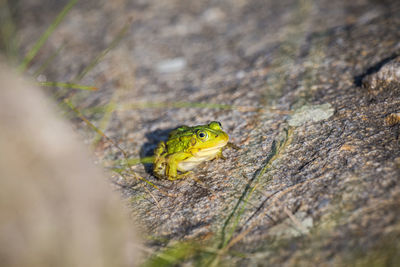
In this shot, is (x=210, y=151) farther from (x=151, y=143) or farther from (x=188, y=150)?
(x=151, y=143)

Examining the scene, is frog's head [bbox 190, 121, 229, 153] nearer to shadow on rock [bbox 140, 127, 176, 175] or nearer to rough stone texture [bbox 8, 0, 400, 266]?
rough stone texture [bbox 8, 0, 400, 266]

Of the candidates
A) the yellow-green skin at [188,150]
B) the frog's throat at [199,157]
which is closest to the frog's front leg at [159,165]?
the yellow-green skin at [188,150]

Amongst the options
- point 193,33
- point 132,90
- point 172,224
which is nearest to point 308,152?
point 172,224

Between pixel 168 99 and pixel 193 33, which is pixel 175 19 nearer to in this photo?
pixel 193 33

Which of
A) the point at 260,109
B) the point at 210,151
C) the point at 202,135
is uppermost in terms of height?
the point at 260,109

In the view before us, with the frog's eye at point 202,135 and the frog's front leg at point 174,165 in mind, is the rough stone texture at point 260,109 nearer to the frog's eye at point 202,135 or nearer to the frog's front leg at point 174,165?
the frog's front leg at point 174,165

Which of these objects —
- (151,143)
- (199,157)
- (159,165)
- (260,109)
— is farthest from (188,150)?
(260,109)

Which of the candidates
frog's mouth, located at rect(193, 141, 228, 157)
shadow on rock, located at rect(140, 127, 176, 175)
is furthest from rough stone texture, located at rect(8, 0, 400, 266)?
frog's mouth, located at rect(193, 141, 228, 157)
